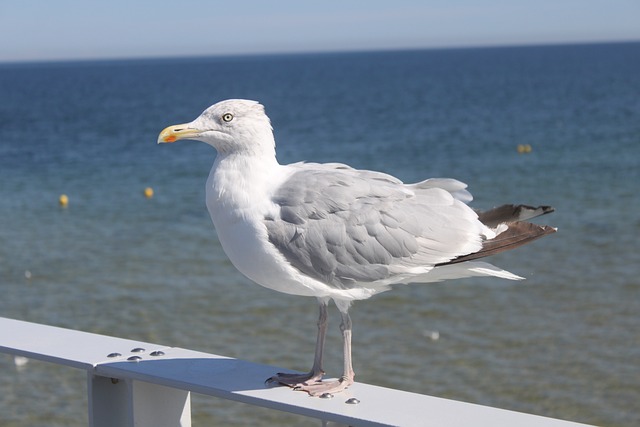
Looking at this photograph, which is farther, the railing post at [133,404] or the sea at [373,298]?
the sea at [373,298]

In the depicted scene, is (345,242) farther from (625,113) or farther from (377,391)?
(625,113)

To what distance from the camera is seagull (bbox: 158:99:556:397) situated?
325 cm

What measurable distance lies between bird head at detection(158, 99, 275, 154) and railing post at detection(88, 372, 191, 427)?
88cm

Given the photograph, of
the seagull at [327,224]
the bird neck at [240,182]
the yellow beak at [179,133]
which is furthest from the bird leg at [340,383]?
the yellow beak at [179,133]

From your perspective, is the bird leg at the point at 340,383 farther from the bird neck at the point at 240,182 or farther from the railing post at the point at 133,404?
the bird neck at the point at 240,182

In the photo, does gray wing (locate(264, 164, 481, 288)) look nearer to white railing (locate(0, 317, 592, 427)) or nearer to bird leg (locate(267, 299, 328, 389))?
bird leg (locate(267, 299, 328, 389))

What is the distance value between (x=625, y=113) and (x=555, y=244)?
32.7 m

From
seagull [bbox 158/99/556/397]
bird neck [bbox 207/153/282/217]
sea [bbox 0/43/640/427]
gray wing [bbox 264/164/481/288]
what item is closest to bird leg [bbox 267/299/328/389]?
seagull [bbox 158/99/556/397]

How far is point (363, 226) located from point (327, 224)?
0.47ft

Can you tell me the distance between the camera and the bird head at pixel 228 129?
332cm

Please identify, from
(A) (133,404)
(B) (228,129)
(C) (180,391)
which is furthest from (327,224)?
(A) (133,404)

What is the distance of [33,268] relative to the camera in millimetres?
14508

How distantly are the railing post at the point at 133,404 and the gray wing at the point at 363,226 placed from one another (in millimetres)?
650

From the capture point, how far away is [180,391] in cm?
311
